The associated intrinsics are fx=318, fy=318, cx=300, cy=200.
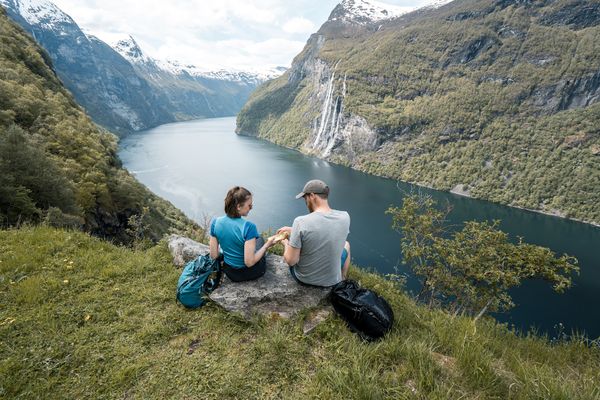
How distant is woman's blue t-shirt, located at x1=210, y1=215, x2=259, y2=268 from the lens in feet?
16.6

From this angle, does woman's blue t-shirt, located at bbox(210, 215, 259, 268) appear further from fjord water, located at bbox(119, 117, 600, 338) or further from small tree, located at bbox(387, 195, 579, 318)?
fjord water, located at bbox(119, 117, 600, 338)

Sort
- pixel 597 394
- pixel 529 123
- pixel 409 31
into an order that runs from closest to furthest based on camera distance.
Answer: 1. pixel 597 394
2. pixel 529 123
3. pixel 409 31

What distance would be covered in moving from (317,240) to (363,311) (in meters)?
1.18

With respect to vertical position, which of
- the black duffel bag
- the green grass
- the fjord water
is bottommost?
the fjord water

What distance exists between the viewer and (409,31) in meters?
191

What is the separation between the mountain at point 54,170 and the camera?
1278 centimetres

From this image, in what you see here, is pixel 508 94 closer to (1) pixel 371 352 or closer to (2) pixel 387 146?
(2) pixel 387 146

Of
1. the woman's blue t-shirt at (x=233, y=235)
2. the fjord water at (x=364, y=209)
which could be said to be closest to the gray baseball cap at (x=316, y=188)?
the woman's blue t-shirt at (x=233, y=235)

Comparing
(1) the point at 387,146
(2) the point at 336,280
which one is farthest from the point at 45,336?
(1) the point at 387,146

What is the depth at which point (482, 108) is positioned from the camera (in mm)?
142375

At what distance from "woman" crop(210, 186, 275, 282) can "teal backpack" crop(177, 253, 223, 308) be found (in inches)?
6.5

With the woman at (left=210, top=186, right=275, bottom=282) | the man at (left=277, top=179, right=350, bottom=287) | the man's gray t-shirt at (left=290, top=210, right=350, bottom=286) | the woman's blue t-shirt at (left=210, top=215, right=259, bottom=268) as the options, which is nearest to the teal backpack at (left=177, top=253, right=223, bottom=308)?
the woman at (left=210, top=186, right=275, bottom=282)

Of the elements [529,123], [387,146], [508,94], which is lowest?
[387,146]

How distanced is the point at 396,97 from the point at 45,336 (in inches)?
7093
